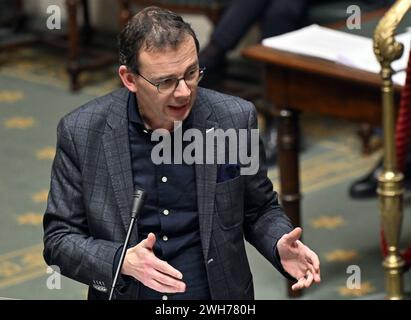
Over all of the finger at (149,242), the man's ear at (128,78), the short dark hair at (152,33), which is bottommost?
the finger at (149,242)

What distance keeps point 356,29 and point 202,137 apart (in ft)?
5.62

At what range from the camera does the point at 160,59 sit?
7.55ft

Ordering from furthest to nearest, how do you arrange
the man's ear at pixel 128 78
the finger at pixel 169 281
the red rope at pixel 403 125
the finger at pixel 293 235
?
the red rope at pixel 403 125 < the man's ear at pixel 128 78 < the finger at pixel 293 235 < the finger at pixel 169 281

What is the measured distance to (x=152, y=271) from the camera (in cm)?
217

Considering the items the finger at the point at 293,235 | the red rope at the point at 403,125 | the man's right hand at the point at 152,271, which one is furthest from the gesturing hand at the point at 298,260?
the red rope at the point at 403,125

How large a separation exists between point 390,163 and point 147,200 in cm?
118

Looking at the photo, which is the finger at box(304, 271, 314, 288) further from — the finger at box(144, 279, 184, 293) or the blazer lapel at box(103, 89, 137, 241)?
the blazer lapel at box(103, 89, 137, 241)

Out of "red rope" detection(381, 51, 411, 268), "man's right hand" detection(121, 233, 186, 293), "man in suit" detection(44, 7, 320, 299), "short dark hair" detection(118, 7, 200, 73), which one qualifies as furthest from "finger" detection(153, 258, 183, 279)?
"red rope" detection(381, 51, 411, 268)

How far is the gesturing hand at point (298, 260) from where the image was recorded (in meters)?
2.29

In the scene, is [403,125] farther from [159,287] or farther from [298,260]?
[159,287]

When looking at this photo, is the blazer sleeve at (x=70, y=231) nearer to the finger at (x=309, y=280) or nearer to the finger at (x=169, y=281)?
the finger at (x=169, y=281)

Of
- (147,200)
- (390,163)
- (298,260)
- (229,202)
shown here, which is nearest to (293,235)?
(298,260)

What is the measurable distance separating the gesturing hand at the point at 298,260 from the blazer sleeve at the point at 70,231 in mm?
364

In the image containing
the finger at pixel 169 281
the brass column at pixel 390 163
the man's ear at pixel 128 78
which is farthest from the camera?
the brass column at pixel 390 163
